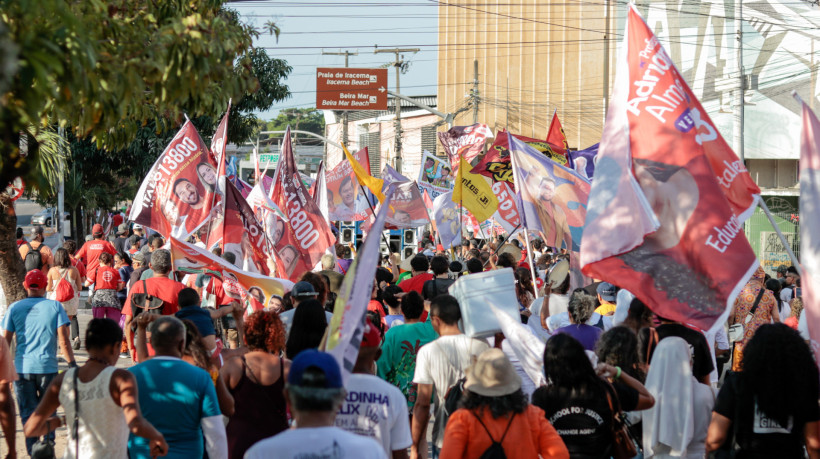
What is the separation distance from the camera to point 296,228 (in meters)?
12.2

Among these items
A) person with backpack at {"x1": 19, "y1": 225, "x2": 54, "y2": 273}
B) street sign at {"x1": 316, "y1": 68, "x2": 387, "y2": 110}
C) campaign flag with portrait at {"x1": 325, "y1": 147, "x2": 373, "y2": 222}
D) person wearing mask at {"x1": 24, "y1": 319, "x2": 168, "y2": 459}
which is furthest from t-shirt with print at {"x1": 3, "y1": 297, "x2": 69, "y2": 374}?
street sign at {"x1": 316, "y1": 68, "x2": 387, "y2": 110}

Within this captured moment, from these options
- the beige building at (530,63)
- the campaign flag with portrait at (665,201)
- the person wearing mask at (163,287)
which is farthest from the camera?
the beige building at (530,63)

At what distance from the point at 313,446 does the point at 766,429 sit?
99.5 inches

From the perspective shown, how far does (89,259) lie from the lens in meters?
13.1

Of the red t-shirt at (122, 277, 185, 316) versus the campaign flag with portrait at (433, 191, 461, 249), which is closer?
the red t-shirt at (122, 277, 185, 316)

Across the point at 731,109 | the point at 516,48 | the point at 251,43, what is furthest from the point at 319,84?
the point at 251,43

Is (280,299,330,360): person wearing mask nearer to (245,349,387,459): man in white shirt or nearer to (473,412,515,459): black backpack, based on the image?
(473,412,515,459): black backpack

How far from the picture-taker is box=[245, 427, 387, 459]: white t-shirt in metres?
3.26

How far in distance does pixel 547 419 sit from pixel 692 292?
1594 millimetres

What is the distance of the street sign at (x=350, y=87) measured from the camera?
1862 inches

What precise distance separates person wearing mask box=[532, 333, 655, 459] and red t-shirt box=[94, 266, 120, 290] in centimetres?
834

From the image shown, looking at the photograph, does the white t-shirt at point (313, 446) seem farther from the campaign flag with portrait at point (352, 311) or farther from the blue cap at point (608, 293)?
the blue cap at point (608, 293)

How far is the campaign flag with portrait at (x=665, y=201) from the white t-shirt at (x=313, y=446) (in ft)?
9.65

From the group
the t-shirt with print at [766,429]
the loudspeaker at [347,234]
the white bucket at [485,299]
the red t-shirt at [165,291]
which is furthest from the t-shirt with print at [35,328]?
the loudspeaker at [347,234]
